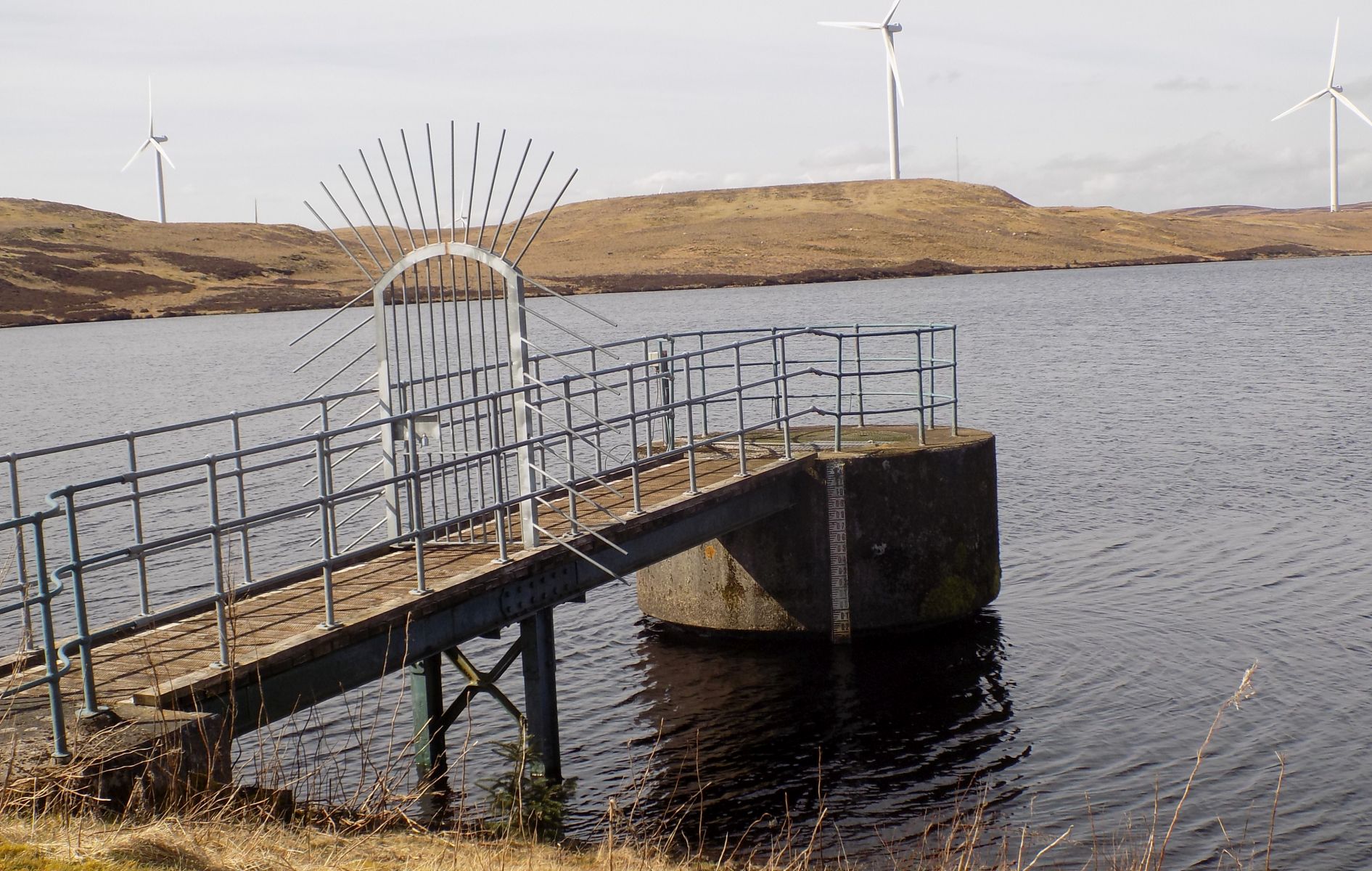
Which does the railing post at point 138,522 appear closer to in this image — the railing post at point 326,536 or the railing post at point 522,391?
the railing post at point 326,536

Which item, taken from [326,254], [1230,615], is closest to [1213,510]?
[1230,615]

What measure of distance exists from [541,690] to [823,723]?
308cm

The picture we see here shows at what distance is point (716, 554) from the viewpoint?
14.7 m

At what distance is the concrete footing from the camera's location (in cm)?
1411

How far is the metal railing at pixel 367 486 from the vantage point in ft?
25.1

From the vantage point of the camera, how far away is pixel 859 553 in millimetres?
14156

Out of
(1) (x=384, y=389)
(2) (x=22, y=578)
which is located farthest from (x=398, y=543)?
(2) (x=22, y=578)

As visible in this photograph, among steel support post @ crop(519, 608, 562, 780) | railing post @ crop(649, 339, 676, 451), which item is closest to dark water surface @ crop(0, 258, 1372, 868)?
steel support post @ crop(519, 608, 562, 780)

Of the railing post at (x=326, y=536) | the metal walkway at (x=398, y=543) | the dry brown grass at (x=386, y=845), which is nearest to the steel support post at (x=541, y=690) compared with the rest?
the metal walkway at (x=398, y=543)

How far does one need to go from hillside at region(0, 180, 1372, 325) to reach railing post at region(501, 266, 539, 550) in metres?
90.5

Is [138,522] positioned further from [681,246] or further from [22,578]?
[681,246]

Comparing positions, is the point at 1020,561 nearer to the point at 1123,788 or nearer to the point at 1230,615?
the point at 1230,615

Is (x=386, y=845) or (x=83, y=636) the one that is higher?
(x=83, y=636)

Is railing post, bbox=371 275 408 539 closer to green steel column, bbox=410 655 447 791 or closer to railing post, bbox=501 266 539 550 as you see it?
railing post, bbox=501 266 539 550
